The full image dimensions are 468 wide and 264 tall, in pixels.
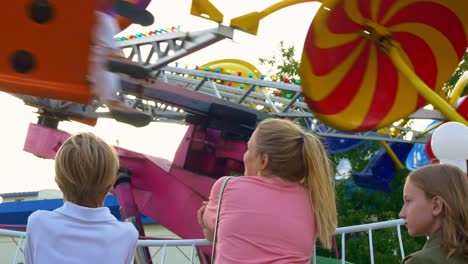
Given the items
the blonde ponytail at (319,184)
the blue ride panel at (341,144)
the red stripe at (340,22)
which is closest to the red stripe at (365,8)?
the red stripe at (340,22)

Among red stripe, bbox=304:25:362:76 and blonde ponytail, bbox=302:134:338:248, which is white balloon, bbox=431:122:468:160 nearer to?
blonde ponytail, bbox=302:134:338:248

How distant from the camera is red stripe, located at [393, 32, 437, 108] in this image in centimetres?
588

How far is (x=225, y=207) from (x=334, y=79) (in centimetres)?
364

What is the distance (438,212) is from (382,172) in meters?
8.15

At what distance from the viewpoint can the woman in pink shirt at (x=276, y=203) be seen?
219 centimetres

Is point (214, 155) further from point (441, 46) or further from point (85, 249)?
point (85, 249)

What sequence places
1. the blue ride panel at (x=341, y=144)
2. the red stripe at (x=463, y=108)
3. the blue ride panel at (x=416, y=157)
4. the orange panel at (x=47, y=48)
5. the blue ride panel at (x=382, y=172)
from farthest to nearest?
the blue ride panel at (x=382, y=172), the blue ride panel at (x=341, y=144), the blue ride panel at (x=416, y=157), the red stripe at (x=463, y=108), the orange panel at (x=47, y=48)

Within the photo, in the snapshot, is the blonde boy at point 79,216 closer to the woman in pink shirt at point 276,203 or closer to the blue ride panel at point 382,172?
the woman in pink shirt at point 276,203

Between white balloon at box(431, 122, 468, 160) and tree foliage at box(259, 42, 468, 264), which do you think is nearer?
white balloon at box(431, 122, 468, 160)

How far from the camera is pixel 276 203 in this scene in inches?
88.3

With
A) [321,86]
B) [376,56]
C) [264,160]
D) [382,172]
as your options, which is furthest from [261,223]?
[382,172]

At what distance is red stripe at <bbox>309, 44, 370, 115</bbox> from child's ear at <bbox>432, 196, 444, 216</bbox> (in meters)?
3.69

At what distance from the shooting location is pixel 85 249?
6.33 feet

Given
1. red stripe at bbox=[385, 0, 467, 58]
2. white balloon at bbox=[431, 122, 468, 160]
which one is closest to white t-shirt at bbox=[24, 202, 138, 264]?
white balloon at bbox=[431, 122, 468, 160]
